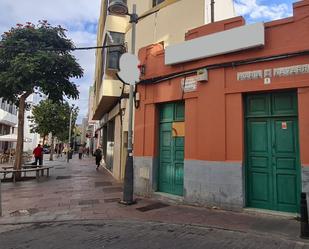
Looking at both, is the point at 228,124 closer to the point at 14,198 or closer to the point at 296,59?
the point at 296,59

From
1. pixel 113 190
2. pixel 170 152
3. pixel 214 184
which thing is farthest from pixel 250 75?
pixel 113 190

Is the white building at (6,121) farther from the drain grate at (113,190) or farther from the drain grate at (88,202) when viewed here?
the drain grate at (88,202)

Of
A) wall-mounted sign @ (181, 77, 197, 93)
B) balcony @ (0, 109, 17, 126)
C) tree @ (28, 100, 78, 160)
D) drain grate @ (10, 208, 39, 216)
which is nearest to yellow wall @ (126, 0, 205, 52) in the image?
wall-mounted sign @ (181, 77, 197, 93)

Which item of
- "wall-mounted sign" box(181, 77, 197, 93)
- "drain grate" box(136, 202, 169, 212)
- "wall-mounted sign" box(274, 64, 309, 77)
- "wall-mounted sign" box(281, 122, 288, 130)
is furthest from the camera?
"wall-mounted sign" box(181, 77, 197, 93)

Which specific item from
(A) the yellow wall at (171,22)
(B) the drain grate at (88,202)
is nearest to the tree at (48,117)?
(A) the yellow wall at (171,22)

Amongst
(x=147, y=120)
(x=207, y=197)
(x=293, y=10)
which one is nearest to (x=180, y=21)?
(x=147, y=120)

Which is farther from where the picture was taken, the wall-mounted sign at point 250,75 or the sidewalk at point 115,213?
the wall-mounted sign at point 250,75

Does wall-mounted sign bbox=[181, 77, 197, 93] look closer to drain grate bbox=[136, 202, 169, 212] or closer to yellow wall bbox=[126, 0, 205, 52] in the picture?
yellow wall bbox=[126, 0, 205, 52]

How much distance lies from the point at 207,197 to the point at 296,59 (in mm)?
3999

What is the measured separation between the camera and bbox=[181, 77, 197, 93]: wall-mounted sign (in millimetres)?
9195

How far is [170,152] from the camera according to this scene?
1005cm

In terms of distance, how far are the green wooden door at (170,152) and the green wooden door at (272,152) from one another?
218 cm

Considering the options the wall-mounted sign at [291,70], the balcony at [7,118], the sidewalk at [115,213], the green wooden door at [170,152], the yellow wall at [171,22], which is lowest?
the sidewalk at [115,213]

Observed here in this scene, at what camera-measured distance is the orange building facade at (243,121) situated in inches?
294
